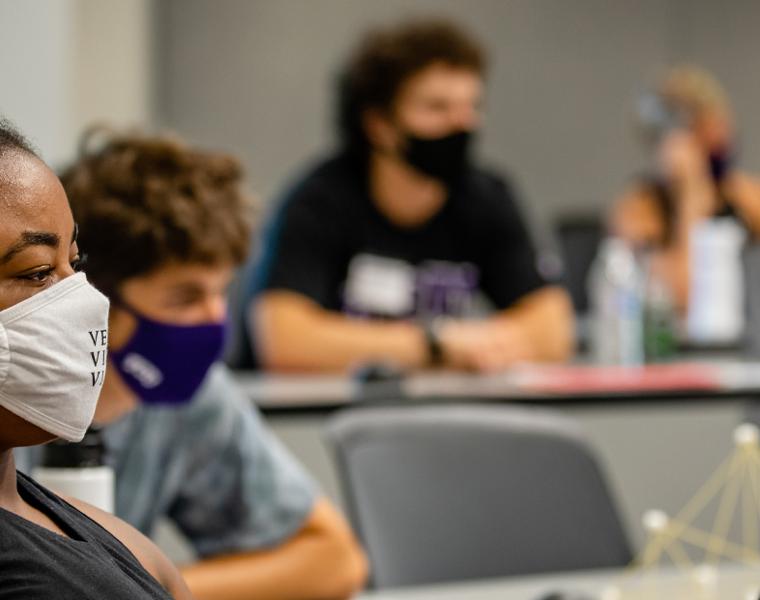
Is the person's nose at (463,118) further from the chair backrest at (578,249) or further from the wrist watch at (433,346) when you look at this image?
the chair backrest at (578,249)

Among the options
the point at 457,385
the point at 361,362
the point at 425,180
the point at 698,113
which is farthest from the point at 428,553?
the point at 698,113

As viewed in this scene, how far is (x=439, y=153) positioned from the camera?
3254 mm

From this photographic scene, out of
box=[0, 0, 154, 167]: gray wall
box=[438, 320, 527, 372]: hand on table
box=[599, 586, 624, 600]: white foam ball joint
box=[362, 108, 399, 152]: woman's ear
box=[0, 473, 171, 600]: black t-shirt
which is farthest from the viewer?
box=[362, 108, 399, 152]: woman's ear

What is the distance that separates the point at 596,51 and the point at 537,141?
1.95 ft

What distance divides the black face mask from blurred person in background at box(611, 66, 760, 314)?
172cm

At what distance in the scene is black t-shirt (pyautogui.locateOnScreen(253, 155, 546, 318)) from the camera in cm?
330

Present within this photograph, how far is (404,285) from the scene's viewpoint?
3338 millimetres

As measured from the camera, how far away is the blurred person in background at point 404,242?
3.24m

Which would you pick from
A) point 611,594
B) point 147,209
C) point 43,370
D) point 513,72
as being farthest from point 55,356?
point 513,72

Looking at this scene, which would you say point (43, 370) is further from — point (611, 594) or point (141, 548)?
point (611, 594)

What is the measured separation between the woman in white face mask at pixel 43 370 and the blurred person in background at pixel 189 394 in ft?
1.94

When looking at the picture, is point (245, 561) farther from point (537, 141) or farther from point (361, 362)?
point (537, 141)

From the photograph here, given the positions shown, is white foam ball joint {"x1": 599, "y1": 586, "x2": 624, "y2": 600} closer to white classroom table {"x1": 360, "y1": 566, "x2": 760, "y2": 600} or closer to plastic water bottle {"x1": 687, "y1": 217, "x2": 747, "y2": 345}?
white classroom table {"x1": 360, "y1": 566, "x2": 760, "y2": 600}

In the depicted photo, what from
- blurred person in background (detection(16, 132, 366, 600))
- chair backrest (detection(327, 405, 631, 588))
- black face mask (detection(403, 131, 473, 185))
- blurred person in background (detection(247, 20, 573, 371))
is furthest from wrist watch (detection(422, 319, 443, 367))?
blurred person in background (detection(16, 132, 366, 600))
